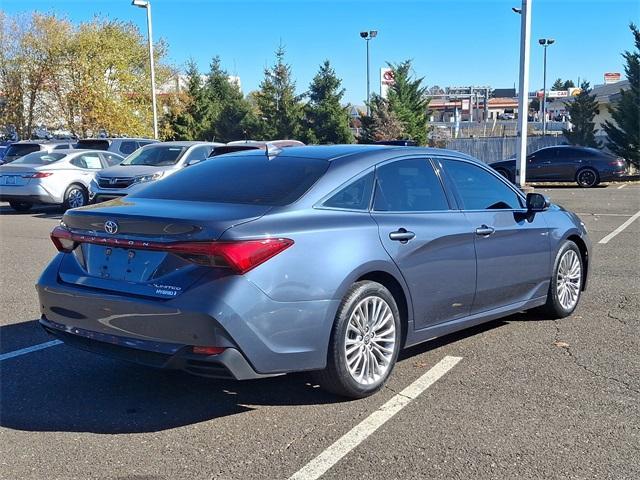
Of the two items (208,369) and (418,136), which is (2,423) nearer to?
(208,369)

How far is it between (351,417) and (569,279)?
3.20m

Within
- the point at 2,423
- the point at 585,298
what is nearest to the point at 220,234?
the point at 2,423

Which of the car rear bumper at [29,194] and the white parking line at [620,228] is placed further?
the car rear bumper at [29,194]

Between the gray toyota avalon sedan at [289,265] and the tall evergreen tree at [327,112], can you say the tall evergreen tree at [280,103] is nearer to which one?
the tall evergreen tree at [327,112]

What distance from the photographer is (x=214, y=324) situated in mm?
3697

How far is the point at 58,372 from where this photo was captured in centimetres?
492

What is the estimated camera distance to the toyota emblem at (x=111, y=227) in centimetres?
411

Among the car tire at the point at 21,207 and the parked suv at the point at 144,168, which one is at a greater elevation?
the parked suv at the point at 144,168

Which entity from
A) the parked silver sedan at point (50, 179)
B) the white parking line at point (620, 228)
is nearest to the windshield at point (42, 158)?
the parked silver sedan at point (50, 179)

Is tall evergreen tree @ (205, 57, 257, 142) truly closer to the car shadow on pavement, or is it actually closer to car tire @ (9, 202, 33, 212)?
car tire @ (9, 202, 33, 212)

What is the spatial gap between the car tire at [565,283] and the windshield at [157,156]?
10.5 meters

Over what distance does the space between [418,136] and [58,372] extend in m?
35.1

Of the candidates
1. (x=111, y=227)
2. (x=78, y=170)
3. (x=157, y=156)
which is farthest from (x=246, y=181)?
(x=78, y=170)

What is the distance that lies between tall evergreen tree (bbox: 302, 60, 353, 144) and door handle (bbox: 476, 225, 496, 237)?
33.3 metres
